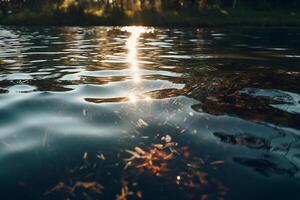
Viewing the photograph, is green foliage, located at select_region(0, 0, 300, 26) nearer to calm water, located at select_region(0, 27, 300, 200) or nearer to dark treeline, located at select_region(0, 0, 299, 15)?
dark treeline, located at select_region(0, 0, 299, 15)

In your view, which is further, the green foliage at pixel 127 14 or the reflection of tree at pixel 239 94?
the green foliage at pixel 127 14

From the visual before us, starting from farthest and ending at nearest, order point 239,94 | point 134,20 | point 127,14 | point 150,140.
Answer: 1. point 127,14
2. point 134,20
3. point 239,94
4. point 150,140

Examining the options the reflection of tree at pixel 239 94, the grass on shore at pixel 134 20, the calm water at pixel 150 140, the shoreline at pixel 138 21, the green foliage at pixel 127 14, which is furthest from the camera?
the green foliage at pixel 127 14

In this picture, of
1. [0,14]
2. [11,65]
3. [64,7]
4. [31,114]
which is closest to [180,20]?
[64,7]

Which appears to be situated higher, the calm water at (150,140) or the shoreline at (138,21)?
the calm water at (150,140)

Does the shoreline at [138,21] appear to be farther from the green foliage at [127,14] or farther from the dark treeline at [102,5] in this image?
the dark treeline at [102,5]

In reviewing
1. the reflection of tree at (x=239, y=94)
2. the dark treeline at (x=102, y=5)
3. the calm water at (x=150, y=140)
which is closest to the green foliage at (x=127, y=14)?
the dark treeline at (x=102, y=5)

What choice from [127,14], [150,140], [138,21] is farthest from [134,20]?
[150,140]

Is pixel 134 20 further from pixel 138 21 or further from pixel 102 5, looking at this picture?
pixel 102 5

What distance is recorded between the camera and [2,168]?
3031mm

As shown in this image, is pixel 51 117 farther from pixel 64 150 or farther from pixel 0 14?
pixel 0 14

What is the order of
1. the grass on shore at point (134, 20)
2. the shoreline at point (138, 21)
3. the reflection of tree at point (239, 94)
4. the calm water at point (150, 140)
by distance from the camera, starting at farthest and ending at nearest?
the grass on shore at point (134, 20) → the shoreline at point (138, 21) → the reflection of tree at point (239, 94) → the calm water at point (150, 140)

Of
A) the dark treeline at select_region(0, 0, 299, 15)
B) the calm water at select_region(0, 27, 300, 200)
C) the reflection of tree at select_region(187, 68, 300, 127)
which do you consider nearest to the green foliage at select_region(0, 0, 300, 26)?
the dark treeline at select_region(0, 0, 299, 15)

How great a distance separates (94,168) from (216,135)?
145cm
